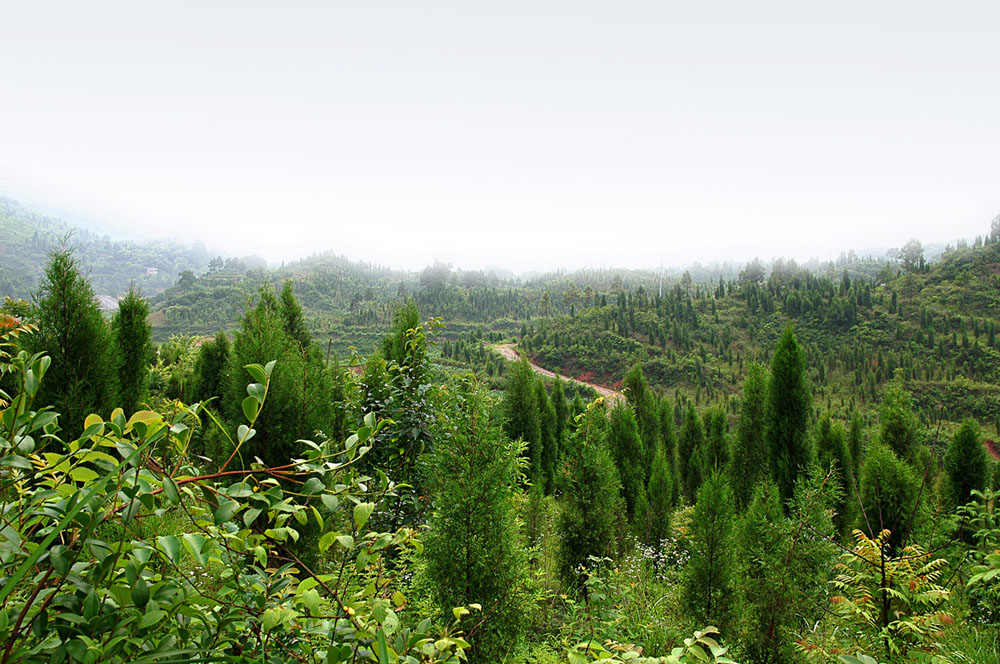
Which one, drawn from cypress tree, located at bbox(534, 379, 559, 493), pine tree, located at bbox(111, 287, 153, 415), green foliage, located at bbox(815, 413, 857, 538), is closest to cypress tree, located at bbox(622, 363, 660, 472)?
cypress tree, located at bbox(534, 379, 559, 493)

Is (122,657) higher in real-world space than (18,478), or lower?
lower

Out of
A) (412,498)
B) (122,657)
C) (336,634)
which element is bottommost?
(412,498)

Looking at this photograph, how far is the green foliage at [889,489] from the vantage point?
6809 mm

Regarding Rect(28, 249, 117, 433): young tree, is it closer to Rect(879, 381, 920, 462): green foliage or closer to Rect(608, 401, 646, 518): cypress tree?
Rect(608, 401, 646, 518): cypress tree

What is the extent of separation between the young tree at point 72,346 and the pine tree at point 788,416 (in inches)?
372

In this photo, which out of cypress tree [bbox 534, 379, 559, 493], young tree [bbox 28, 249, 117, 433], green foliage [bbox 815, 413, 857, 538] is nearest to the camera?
young tree [bbox 28, 249, 117, 433]

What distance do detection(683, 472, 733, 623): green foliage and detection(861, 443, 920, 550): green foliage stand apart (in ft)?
13.6

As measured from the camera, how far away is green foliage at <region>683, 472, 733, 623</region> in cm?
430

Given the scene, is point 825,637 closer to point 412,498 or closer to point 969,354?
point 412,498

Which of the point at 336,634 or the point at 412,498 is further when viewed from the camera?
the point at 412,498

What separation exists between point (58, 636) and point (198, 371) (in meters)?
10.7


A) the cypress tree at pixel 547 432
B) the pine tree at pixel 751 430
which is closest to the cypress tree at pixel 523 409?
the cypress tree at pixel 547 432

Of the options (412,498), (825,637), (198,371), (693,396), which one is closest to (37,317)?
(412,498)

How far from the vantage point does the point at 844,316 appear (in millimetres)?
54875
